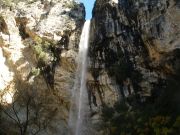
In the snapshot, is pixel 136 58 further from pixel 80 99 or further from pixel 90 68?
pixel 80 99

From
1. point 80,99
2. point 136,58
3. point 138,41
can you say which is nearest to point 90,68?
point 80,99

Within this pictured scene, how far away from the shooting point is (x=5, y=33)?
25.5 m

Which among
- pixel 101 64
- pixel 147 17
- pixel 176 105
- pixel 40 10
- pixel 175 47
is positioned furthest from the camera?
pixel 40 10

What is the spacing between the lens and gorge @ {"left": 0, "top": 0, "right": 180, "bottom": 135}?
21.0m

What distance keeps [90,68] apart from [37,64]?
10.3 ft

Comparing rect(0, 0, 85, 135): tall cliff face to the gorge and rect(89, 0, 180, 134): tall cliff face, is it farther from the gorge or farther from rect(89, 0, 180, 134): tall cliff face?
rect(89, 0, 180, 134): tall cliff face

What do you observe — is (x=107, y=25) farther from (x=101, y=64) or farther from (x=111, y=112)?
(x=111, y=112)

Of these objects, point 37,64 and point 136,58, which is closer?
point 136,58

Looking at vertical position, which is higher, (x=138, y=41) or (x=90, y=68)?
(x=138, y=41)

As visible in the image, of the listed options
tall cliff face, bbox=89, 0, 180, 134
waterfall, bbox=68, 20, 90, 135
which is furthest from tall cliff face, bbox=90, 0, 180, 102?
waterfall, bbox=68, 20, 90, 135

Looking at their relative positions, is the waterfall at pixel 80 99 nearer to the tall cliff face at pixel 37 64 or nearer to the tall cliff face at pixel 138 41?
the tall cliff face at pixel 37 64

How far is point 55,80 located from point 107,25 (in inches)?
172

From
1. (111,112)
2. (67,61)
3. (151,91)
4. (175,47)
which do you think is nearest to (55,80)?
(67,61)

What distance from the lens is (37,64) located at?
82.7 ft
